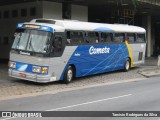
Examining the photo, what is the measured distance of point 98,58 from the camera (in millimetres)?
22062

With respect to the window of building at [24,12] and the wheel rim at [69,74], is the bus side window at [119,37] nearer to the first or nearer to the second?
the wheel rim at [69,74]

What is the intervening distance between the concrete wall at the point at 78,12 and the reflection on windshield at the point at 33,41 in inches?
544

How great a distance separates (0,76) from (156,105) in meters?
10.5

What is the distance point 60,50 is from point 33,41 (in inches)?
55.5

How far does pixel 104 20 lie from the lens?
48.7 m

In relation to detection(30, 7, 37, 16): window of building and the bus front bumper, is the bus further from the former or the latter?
detection(30, 7, 37, 16): window of building

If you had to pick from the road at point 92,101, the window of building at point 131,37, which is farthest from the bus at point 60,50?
the window of building at point 131,37

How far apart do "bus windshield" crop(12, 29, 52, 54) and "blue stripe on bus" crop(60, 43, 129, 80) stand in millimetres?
1935

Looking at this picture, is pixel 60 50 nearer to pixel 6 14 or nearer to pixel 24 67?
pixel 24 67

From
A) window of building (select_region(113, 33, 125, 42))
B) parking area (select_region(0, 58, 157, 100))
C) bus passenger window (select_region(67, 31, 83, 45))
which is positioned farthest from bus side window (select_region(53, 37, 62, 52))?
window of building (select_region(113, 33, 125, 42))

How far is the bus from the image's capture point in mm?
17500

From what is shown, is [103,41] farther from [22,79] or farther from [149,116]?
[149,116]

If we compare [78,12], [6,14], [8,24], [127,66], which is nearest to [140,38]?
[127,66]

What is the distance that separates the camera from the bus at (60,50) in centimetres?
1750
